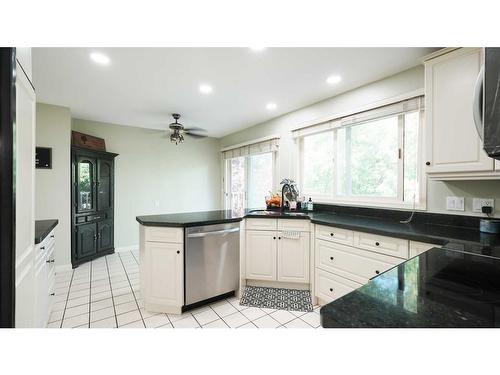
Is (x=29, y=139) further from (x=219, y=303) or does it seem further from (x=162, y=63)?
(x=219, y=303)

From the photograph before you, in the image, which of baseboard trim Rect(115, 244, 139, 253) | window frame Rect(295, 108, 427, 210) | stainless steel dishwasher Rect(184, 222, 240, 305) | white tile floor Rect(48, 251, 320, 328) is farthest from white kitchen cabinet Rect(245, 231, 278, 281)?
baseboard trim Rect(115, 244, 139, 253)

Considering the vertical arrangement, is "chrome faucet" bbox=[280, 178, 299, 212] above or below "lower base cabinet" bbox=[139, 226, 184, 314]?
above

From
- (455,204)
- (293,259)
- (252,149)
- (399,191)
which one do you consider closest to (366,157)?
(399,191)

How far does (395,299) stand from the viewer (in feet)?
2.08

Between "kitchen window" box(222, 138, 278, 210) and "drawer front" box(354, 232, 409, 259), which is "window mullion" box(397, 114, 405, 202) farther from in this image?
"kitchen window" box(222, 138, 278, 210)

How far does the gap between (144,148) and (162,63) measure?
278 centimetres

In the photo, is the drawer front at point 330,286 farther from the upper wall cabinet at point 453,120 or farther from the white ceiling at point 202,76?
the white ceiling at point 202,76

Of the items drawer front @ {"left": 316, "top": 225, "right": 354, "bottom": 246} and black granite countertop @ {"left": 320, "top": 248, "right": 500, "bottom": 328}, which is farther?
drawer front @ {"left": 316, "top": 225, "right": 354, "bottom": 246}

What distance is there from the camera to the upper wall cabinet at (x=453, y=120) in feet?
5.14

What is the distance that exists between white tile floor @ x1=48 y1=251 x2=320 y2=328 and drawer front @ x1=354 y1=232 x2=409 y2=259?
0.84 metres

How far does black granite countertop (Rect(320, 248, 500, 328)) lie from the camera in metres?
0.53

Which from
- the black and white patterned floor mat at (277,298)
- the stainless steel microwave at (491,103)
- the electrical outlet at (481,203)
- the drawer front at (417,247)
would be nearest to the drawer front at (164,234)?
the black and white patterned floor mat at (277,298)

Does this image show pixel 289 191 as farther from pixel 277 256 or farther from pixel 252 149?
pixel 252 149
